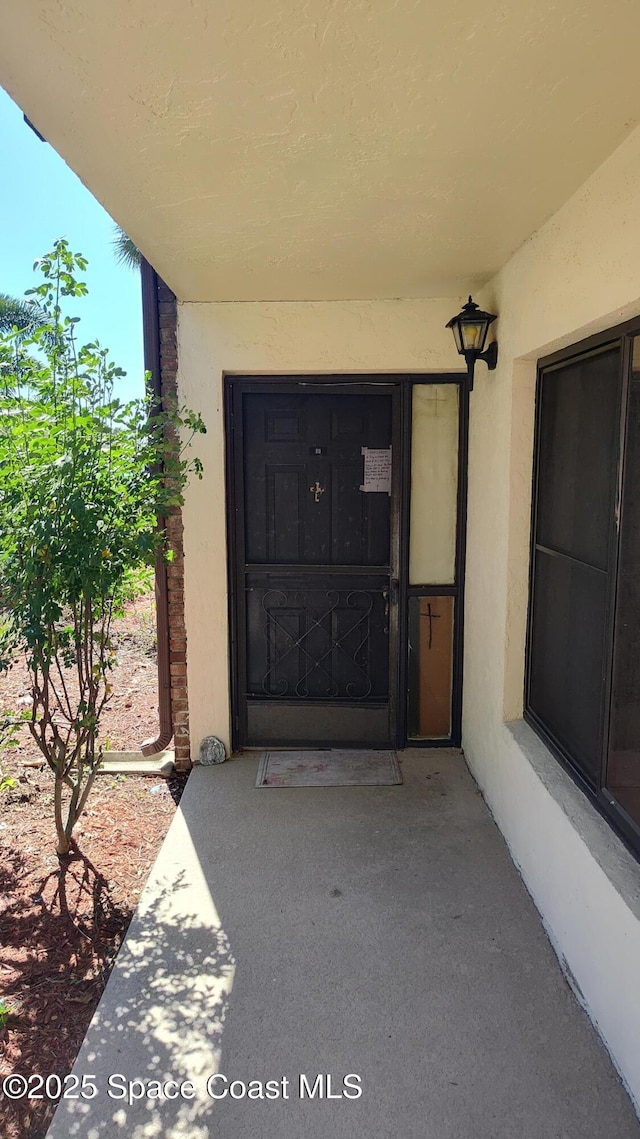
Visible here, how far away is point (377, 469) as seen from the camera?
3773 millimetres

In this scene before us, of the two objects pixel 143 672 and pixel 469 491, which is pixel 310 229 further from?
pixel 143 672

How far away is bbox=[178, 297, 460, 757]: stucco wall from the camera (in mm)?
3562

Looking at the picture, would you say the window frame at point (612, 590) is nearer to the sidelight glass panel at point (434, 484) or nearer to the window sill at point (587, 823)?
the window sill at point (587, 823)

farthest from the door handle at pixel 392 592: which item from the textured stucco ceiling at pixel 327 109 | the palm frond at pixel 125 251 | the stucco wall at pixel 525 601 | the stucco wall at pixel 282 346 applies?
the palm frond at pixel 125 251

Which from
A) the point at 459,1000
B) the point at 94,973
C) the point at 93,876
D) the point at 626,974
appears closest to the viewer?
the point at 626,974

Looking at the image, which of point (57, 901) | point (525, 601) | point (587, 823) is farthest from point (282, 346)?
point (57, 901)

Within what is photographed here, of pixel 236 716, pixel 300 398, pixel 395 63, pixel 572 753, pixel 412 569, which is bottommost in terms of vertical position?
pixel 236 716

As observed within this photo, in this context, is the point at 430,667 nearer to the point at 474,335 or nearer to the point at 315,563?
the point at 315,563

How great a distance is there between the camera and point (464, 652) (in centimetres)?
382

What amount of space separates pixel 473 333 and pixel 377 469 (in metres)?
0.92

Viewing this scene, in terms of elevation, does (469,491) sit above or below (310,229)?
below

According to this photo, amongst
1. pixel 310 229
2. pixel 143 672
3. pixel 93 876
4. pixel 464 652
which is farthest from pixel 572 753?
pixel 143 672

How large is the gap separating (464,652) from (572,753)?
135 centimetres

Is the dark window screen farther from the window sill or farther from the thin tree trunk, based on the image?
the thin tree trunk
